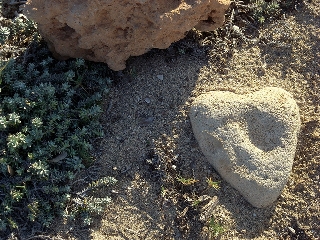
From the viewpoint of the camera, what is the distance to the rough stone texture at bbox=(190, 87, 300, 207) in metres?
3.45

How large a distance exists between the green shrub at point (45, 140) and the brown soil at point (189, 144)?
17 cm

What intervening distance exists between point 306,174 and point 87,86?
2.10 meters

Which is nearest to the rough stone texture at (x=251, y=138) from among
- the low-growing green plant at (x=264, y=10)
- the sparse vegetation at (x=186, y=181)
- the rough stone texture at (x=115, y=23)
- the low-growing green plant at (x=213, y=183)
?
the low-growing green plant at (x=213, y=183)

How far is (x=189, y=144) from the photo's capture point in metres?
3.59

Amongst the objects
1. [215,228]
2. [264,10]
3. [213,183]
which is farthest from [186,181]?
[264,10]

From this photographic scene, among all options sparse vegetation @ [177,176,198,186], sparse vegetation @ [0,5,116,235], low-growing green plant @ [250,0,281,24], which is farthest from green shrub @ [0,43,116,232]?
low-growing green plant @ [250,0,281,24]

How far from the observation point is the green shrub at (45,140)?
3.24 metres

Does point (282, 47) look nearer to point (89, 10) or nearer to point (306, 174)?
point (306, 174)

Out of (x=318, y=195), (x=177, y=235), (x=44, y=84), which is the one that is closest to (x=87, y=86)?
(x=44, y=84)

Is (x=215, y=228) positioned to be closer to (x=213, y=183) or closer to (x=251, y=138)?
(x=213, y=183)

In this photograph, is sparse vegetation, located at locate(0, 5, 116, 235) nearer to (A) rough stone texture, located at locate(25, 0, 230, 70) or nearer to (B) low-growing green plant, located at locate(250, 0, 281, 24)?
(A) rough stone texture, located at locate(25, 0, 230, 70)

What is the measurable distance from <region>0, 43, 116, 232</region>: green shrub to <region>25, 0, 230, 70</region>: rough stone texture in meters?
0.20

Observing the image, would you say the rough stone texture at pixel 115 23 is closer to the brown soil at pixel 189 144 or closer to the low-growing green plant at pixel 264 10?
the brown soil at pixel 189 144

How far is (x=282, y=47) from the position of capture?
3.92 metres
